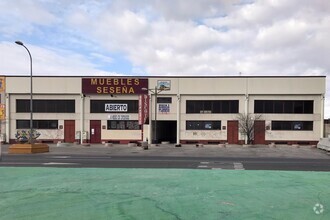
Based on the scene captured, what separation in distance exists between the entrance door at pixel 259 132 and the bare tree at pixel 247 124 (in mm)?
466

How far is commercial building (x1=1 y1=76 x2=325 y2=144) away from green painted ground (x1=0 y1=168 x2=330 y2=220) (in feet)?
103

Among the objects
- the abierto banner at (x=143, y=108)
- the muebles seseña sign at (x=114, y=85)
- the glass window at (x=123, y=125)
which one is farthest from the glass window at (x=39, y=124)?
the abierto banner at (x=143, y=108)

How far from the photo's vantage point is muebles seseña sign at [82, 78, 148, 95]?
46969 mm

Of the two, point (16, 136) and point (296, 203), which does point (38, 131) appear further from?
point (296, 203)

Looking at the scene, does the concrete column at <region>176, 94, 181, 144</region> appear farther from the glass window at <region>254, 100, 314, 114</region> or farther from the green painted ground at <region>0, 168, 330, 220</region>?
the green painted ground at <region>0, 168, 330, 220</region>

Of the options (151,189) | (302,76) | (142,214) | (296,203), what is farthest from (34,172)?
(302,76)

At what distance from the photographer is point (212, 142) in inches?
1815

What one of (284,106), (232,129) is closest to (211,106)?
(232,129)

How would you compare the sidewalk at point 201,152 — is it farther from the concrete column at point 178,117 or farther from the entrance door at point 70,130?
the entrance door at point 70,130

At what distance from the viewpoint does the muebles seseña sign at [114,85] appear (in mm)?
46969

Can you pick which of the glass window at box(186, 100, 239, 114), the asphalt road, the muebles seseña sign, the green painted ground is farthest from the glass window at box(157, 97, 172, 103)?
the green painted ground

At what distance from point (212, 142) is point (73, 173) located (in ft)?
106

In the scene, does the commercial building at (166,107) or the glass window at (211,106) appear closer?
the commercial building at (166,107)

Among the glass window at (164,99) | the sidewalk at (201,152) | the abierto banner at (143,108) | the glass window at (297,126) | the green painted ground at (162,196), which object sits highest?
the glass window at (164,99)
